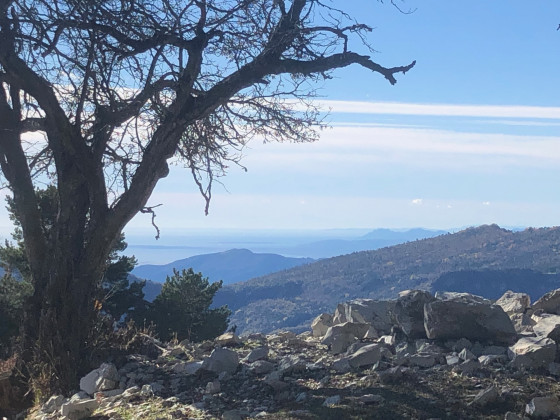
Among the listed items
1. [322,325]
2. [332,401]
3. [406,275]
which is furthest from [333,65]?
[406,275]

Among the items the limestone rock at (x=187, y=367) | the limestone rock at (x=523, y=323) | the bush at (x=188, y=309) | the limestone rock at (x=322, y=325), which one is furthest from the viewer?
the bush at (x=188, y=309)

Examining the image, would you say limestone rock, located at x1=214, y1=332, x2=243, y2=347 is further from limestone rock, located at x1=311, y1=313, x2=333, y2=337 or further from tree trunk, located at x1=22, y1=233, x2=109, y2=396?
tree trunk, located at x1=22, y1=233, x2=109, y2=396

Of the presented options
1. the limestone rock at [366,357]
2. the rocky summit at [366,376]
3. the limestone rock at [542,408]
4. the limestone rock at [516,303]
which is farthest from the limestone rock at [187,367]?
the limestone rock at [516,303]

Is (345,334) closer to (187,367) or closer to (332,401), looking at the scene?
(187,367)

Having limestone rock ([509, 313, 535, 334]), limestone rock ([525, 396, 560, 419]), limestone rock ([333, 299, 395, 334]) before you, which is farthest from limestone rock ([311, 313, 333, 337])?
limestone rock ([525, 396, 560, 419])

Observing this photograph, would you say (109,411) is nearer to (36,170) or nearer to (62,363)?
(62,363)

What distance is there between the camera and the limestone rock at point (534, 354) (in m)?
6.50

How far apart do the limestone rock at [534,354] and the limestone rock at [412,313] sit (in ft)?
4.55

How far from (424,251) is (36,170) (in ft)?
568

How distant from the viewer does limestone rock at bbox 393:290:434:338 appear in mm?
7957

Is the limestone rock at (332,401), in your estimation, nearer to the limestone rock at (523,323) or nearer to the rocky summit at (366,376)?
the rocky summit at (366,376)

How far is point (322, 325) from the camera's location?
10430 mm

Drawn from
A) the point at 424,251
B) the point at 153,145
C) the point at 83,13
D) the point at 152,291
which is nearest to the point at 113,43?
the point at 83,13

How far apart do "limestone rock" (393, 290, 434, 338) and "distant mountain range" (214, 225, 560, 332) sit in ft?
425
